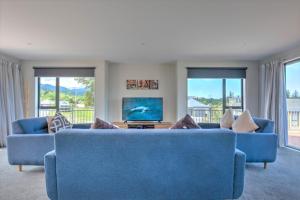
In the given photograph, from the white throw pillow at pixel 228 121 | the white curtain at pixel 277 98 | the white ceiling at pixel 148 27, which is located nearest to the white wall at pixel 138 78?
the white ceiling at pixel 148 27

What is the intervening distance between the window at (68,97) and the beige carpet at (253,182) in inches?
110

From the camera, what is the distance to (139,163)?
7.00 ft

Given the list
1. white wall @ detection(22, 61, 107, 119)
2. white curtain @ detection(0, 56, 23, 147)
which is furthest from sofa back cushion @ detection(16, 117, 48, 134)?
white wall @ detection(22, 61, 107, 119)

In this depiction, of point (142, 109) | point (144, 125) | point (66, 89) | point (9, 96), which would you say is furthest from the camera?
point (66, 89)

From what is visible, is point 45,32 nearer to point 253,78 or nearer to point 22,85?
point 22,85

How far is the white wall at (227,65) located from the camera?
255 inches

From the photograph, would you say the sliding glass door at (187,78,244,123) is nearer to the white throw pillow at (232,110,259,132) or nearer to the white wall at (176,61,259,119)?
the white wall at (176,61,259,119)

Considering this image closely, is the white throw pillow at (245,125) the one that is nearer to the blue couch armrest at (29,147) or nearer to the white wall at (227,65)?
the white wall at (227,65)

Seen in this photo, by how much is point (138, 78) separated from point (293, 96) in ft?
13.2

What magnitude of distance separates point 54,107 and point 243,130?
5.14 metres

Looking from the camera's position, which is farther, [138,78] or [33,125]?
[138,78]

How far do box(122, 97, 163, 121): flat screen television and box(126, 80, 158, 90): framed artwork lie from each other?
421 mm

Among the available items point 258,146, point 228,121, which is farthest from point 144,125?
point 258,146

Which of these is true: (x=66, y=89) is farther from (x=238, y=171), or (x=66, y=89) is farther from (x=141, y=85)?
(x=238, y=171)
